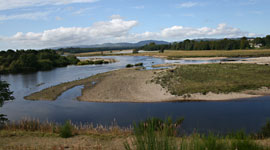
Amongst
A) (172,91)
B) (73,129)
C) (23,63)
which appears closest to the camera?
(73,129)

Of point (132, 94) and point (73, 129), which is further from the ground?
point (73, 129)

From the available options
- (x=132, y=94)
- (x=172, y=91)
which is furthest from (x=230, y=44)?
(x=132, y=94)

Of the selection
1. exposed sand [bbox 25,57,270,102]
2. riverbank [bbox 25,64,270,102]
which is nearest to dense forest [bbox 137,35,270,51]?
riverbank [bbox 25,64,270,102]

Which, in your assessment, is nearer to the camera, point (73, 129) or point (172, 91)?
point (73, 129)

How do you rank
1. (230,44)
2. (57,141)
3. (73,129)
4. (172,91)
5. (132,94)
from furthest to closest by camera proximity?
(230,44)
(132,94)
(172,91)
(73,129)
(57,141)

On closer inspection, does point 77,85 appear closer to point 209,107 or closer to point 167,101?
point 167,101

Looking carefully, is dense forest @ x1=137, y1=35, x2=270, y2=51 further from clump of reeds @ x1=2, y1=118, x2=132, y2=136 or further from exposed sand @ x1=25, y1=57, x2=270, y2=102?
clump of reeds @ x1=2, y1=118, x2=132, y2=136

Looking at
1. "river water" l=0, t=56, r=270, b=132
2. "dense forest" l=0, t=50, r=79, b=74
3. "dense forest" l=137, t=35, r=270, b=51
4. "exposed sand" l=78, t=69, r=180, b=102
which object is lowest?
"river water" l=0, t=56, r=270, b=132

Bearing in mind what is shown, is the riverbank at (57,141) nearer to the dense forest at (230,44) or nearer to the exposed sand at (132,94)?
the exposed sand at (132,94)

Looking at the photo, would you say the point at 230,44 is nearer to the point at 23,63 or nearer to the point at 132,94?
the point at 23,63

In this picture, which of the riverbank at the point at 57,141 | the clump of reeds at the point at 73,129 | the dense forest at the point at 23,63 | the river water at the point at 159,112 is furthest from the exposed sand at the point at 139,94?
the dense forest at the point at 23,63

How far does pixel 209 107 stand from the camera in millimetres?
20969

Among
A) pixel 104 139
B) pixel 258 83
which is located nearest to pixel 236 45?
pixel 258 83

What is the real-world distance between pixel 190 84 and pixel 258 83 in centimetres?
791
